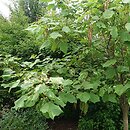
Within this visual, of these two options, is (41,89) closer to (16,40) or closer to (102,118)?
(102,118)

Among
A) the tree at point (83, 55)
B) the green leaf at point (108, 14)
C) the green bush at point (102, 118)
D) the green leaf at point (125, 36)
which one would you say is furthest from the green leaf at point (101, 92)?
the green bush at point (102, 118)

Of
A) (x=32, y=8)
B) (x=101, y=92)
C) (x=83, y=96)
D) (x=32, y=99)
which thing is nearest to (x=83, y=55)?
(x=101, y=92)

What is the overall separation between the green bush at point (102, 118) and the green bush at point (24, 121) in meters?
0.64

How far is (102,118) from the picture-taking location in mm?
4320

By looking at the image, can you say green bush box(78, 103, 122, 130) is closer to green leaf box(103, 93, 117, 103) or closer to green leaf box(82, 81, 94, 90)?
green leaf box(103, 93, 117, 103)

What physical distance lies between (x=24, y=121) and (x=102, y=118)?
3.93ft

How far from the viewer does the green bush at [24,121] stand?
401cm

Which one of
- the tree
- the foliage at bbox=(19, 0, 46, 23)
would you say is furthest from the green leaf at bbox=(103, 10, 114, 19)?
the foliage at bbox=(19, 0, 46, 23)

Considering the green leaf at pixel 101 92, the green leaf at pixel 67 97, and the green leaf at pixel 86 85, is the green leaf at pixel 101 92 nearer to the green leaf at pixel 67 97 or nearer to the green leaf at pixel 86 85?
the green leaf at pixel 86 85

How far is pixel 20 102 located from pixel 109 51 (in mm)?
1114

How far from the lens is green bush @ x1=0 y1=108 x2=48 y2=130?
401cm

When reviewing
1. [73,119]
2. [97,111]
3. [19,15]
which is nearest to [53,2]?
[97,111]

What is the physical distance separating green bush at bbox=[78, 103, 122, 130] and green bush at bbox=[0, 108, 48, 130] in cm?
64

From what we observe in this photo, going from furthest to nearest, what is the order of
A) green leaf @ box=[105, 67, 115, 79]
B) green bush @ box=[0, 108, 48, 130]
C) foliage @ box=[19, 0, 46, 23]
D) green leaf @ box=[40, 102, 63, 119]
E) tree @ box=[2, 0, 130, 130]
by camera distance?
foliage @ box=[19, 0, 46, 23] < green bush @ box=[0, 108, 48, 130] < green leaf @ box=[105, 67, 115, 79] < tree @ box=[2, 0, 130, 130] < green leaf @ box=[40, 102, 63, 119]
